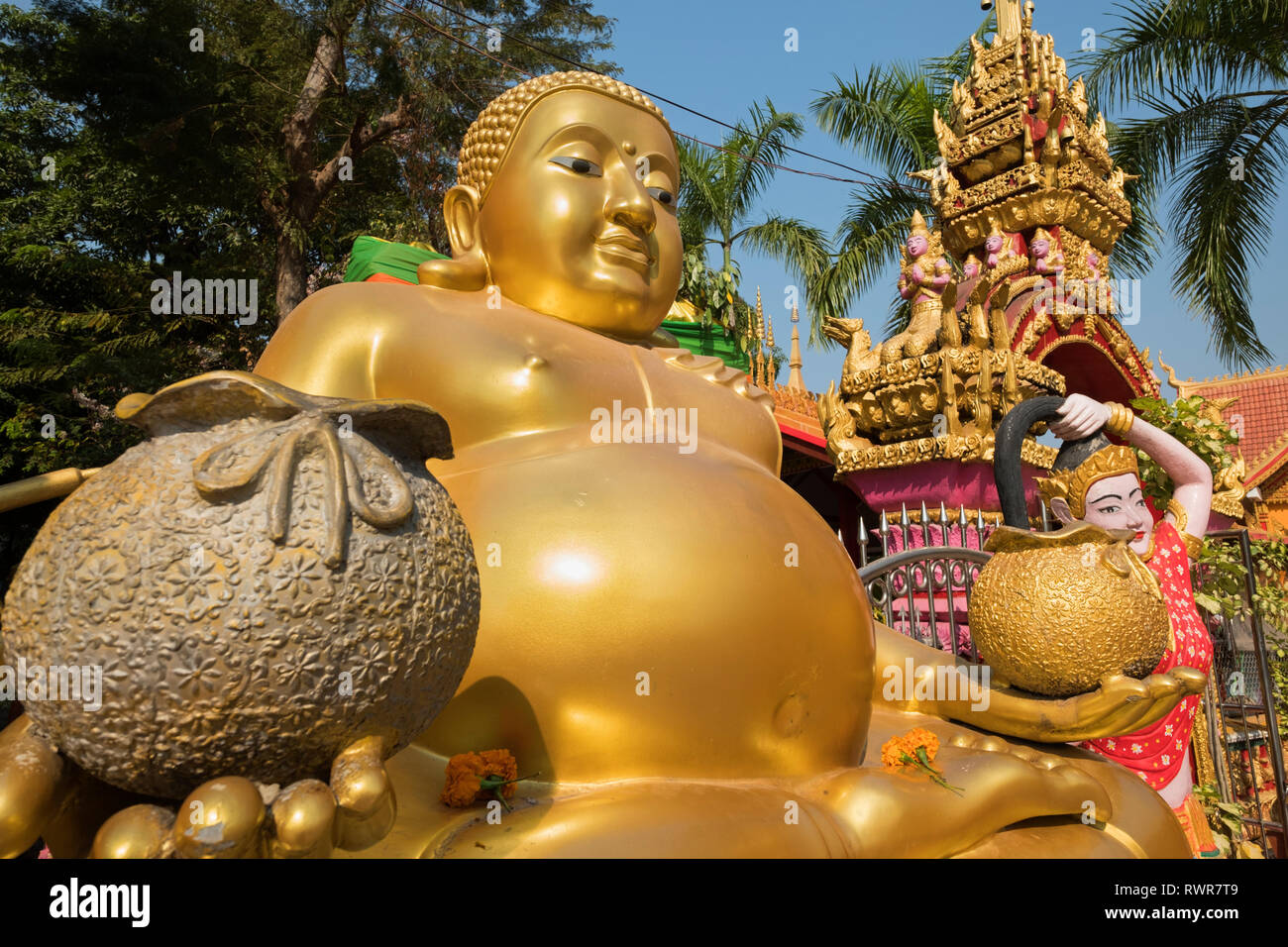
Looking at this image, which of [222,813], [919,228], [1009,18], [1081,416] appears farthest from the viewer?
[1009,18]

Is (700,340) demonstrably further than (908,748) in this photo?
Yes

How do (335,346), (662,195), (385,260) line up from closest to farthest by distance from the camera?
(335,346) < (662,195) < (385,260)

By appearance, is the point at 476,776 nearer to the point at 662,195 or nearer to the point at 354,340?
the point at 354,340

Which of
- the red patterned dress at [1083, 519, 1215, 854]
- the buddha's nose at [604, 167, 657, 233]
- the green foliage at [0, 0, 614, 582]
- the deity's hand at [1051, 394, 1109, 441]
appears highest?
the green foliage at [0, 0, 614, 582]

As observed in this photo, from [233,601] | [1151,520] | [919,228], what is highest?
[919,228]

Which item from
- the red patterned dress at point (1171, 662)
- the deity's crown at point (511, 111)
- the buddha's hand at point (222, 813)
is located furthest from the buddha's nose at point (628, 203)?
the red patterned dress at point (1171, 662)

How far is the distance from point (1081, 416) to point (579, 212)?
6.47ft

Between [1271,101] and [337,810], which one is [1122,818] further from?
[1271,101]

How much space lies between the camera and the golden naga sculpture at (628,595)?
5.77 feet

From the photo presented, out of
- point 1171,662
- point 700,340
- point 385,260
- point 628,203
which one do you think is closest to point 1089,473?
point 1171,662

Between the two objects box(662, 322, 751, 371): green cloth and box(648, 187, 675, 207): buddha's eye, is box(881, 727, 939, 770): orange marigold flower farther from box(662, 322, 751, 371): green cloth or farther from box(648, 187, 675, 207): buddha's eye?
box(662, 322, 751, 371): green cloth

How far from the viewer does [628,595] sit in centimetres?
182

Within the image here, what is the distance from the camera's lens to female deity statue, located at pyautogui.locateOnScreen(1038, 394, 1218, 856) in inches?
141

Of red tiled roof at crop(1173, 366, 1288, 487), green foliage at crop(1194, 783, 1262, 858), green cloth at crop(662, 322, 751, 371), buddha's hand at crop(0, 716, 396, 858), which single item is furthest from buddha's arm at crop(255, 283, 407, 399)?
red tiled roof at crop(1173, 366, 1288, 487)
